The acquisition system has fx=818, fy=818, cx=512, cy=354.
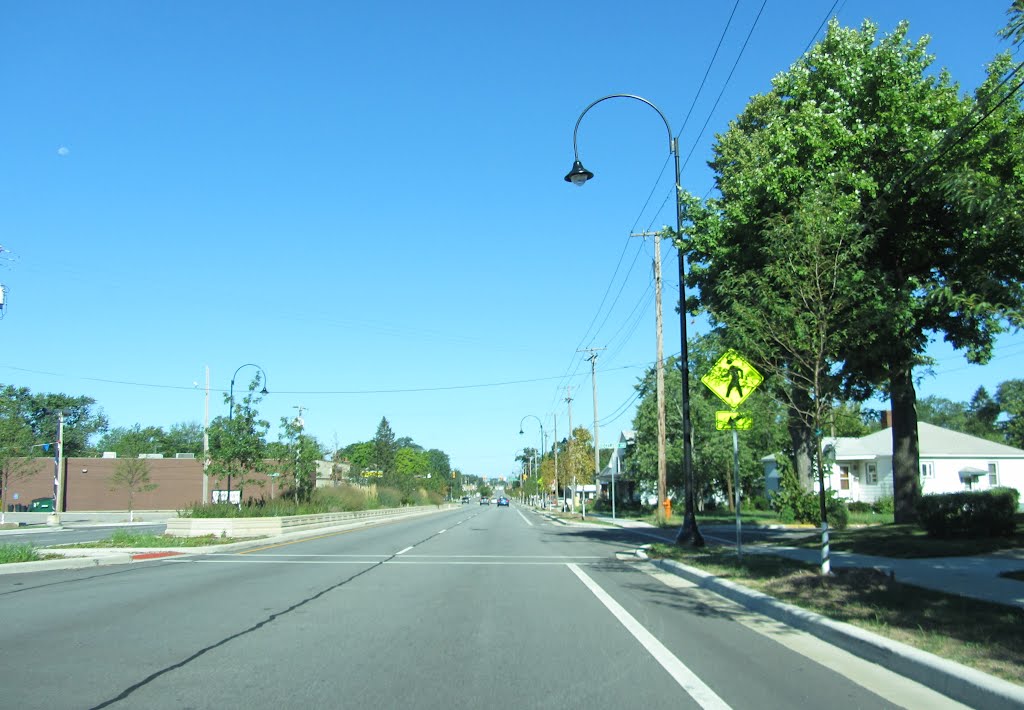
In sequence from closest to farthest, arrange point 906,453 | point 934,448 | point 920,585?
point 920,585 < point 906,453 < point 934,448

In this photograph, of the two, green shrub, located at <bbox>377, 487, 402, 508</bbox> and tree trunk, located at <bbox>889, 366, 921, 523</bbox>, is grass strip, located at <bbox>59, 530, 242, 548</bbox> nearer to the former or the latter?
tree trunk, located at <bbox>889, 366, 921, 523</bbox>

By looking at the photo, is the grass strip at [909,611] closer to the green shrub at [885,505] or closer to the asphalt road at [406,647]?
the asphalt road at [406,647]

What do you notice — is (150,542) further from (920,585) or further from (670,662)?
(920,585)

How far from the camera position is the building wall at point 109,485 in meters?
77.0

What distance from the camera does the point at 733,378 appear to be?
15180 mm


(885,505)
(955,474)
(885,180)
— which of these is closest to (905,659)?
(885,180)

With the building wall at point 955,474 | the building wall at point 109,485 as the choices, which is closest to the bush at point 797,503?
the building wall at point 955,474

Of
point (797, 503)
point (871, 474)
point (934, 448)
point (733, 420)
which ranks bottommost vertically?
point (797, 503)

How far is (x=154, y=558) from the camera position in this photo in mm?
20547

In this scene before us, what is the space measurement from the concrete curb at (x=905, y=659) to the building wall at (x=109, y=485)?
71029mm

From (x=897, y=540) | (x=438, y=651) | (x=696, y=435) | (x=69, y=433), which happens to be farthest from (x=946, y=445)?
(x=69, y=433)

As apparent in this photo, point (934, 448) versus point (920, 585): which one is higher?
point (934, 448)

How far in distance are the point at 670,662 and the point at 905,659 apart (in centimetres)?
211

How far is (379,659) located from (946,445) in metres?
47.6
